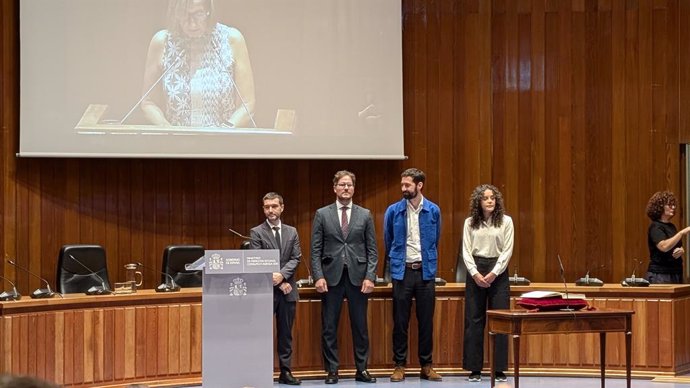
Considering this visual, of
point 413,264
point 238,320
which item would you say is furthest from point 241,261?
point 413,264

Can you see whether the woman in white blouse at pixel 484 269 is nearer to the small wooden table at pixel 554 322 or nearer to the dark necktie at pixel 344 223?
the dark necktie at pixel 344 223

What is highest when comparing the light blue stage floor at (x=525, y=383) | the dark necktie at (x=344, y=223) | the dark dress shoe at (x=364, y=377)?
the dark necktie at (x=344, y=223)

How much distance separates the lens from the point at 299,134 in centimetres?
873

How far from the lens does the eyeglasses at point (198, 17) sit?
856 cm

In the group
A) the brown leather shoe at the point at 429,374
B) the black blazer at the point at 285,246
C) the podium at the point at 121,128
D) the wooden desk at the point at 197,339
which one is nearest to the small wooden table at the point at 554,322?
the brown leather shoe at the point at 429,374

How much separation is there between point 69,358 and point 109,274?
5.69 ft

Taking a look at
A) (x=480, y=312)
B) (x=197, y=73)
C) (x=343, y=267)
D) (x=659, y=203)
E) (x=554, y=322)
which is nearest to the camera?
(x=554, y=322)

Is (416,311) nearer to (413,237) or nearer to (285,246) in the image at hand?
(413,237)

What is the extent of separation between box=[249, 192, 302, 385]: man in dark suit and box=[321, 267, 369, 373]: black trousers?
0.93ft

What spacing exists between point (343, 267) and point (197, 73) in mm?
2309

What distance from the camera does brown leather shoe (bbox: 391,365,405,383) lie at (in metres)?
7.70

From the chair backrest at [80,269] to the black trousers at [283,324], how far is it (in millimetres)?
1425

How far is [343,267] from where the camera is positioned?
7.59 m

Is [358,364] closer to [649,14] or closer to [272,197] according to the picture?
[272,197]
